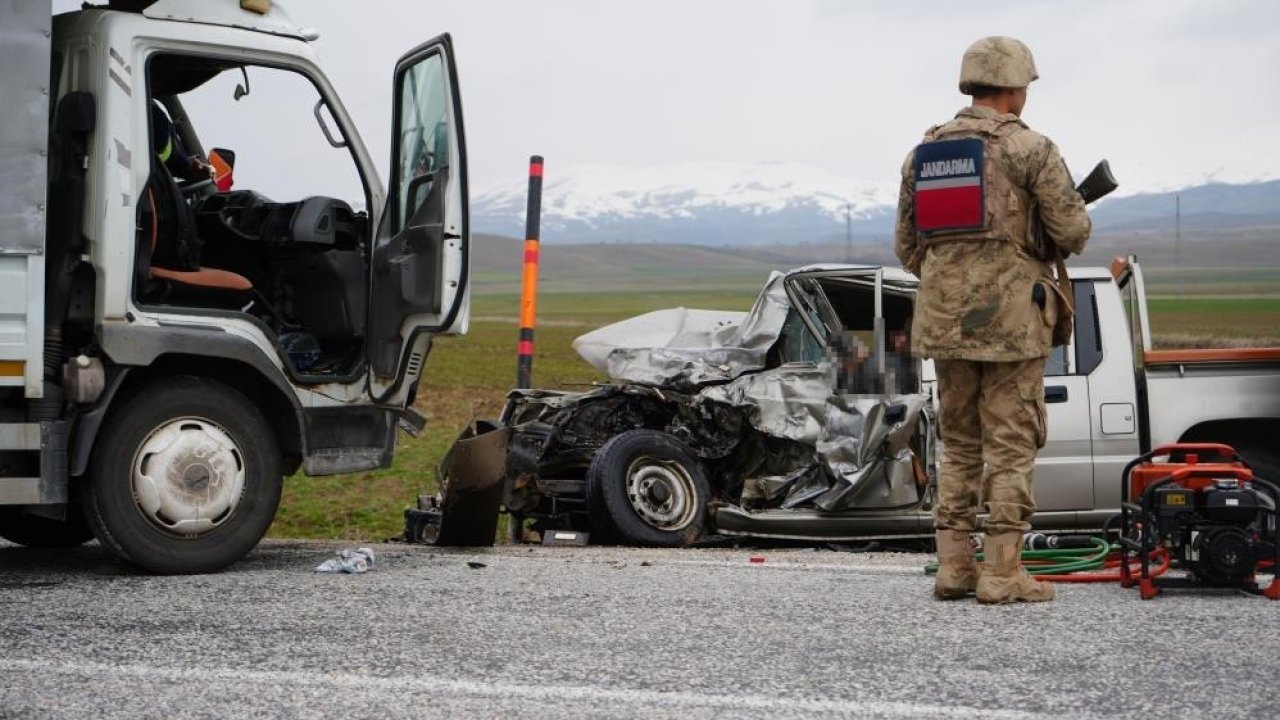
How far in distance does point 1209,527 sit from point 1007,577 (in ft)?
2.59

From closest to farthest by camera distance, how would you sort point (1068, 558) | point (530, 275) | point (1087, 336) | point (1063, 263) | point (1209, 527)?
point (1209, 527)
point (1063, 263)
point (1068, 558)
point (1087, 336)
point (530, 275)

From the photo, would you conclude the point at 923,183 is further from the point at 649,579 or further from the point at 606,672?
the point at 606,672

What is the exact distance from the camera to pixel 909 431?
881 centimetres

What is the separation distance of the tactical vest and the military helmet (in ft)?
0.53

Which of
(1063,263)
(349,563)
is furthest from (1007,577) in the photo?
(349,563)

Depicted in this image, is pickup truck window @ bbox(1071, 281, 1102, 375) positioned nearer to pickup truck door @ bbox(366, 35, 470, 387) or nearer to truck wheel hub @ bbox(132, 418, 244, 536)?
pickup truck door @ bbox(366, 35, 470, 387)

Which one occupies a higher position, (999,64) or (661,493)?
(999,64)

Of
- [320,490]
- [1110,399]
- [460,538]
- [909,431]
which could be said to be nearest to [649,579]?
[460,538]

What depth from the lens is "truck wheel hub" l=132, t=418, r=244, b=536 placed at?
687 cm

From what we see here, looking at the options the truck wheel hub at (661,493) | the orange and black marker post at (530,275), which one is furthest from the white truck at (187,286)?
the orange and black marker post at (530,275)

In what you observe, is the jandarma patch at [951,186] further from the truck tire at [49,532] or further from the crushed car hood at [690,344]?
the truck tire at [49,532]

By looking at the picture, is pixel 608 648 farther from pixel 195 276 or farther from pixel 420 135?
pixel 420 135

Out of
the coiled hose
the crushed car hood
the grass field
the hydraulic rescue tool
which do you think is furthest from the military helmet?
the grass field

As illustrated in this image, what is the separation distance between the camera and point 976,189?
19.9ft
